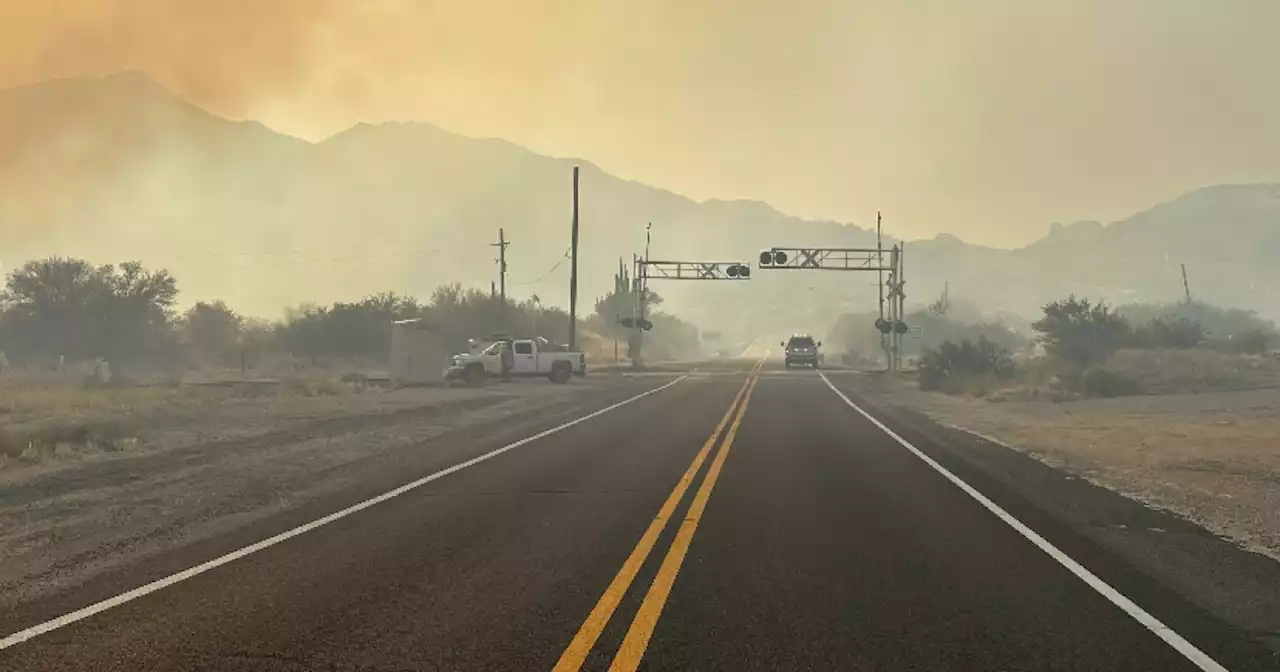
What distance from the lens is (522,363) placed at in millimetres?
46188

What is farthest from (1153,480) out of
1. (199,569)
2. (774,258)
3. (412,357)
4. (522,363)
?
(774,258)


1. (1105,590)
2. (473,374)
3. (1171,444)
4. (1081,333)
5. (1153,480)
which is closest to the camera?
(1105,590)

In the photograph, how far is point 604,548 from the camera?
9.02 metres

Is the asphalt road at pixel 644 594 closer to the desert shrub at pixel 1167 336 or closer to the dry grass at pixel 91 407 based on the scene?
the dry grass at pixel 91 407

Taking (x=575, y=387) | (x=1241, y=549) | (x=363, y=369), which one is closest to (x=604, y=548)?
(x=1241, y=549)

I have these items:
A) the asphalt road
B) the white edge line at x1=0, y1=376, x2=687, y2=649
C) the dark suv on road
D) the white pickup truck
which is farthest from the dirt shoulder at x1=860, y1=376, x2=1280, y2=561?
the dark suv on road

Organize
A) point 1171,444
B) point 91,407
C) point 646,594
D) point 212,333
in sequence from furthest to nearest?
1. point 212,333
2. point 91,407
3. point 1171,444
4. point 646,594

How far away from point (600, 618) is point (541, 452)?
1109cm

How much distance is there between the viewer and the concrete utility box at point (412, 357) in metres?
45.2

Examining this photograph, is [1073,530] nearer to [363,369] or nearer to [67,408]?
[67,408]

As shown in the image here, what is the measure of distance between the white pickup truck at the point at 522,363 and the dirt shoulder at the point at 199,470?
1378cm

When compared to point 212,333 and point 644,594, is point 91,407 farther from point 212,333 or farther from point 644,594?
point 212,333

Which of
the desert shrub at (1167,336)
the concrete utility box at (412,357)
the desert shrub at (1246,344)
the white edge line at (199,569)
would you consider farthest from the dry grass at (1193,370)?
the white edge line at (199,569)

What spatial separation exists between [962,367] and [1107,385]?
936 cm
